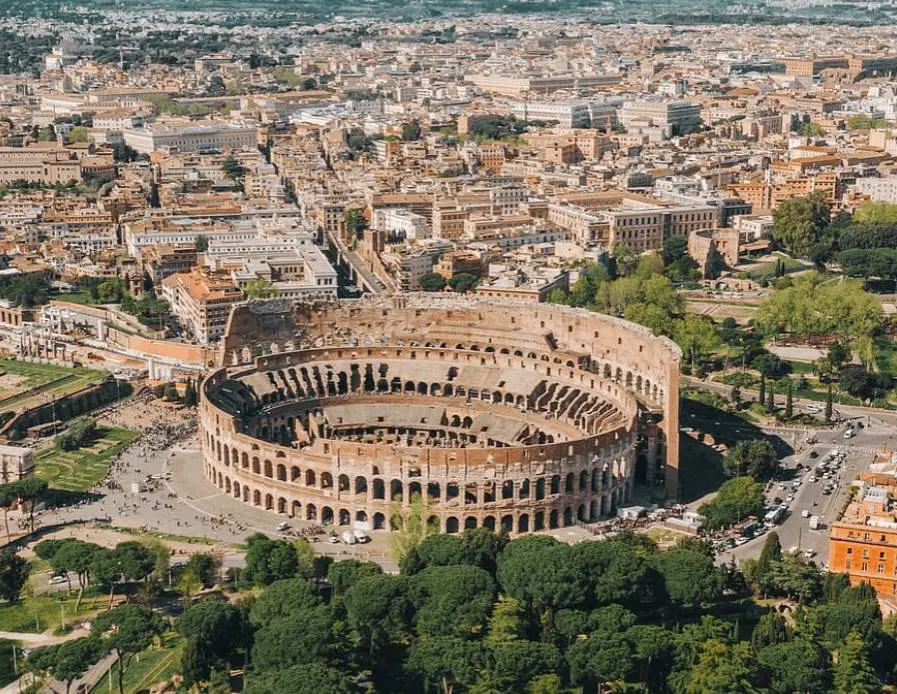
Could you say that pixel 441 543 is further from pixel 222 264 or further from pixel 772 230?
pixel 772 230

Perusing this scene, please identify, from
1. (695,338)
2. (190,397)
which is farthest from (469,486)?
(695,338)

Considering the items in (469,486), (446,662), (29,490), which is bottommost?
Result: (29,490)

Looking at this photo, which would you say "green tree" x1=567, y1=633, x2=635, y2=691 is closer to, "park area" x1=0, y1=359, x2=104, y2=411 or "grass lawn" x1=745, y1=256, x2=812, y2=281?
"park area" x1=0, y1=359, x2=104, y2=411

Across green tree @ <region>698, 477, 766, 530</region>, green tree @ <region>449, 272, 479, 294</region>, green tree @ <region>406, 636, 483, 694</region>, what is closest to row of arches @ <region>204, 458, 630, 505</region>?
green tree @ <region>698, 477, 766, 530</region>

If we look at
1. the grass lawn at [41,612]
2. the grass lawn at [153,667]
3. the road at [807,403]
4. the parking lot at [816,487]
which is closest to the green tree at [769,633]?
the parking lot at [816,487]

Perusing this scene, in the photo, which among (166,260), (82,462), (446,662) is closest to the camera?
(446,662)

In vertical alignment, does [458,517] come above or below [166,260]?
below

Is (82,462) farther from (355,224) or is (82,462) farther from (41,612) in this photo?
(355,224)
